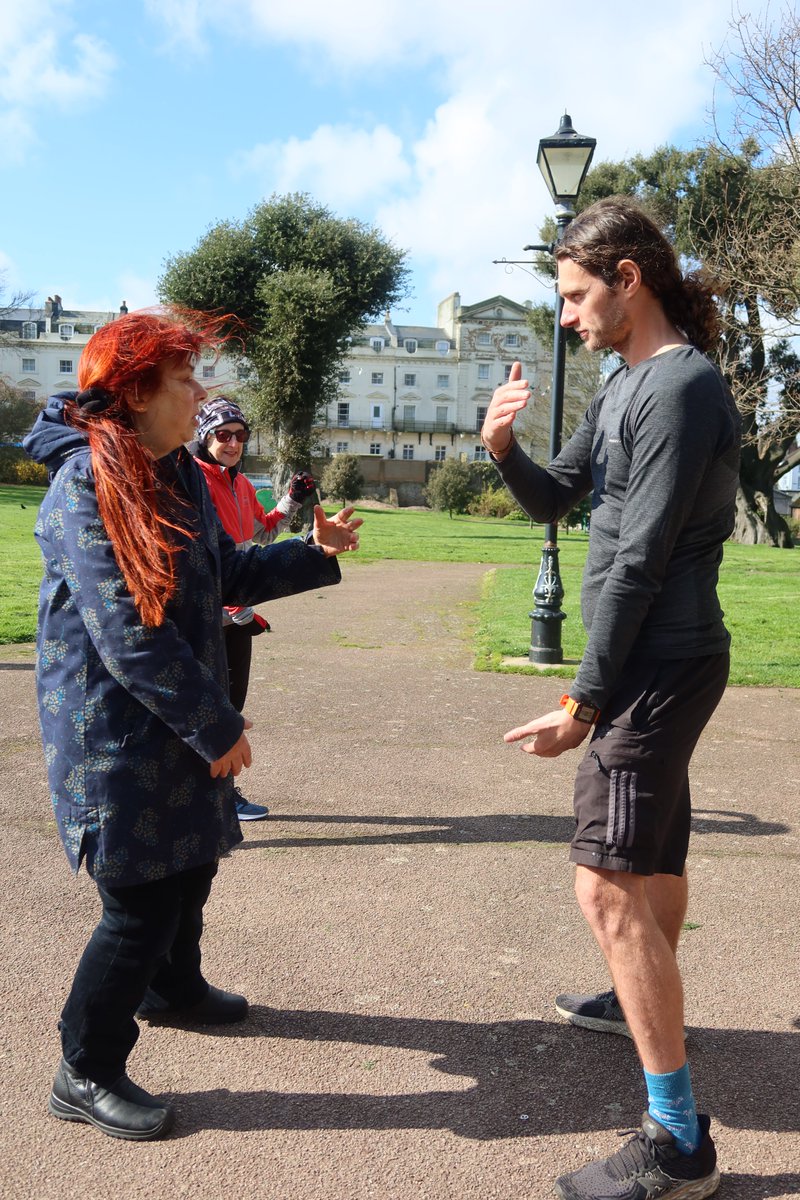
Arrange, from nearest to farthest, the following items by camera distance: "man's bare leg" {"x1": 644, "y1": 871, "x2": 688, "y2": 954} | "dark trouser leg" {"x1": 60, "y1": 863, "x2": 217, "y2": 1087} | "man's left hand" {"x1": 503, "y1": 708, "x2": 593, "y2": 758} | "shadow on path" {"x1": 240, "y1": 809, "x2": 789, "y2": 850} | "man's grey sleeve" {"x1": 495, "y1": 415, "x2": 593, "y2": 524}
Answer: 1. "man's left hand" {"x1": 503, "y1": 708, "x2": 593, "y2": 758}
2. "dark trouser leg" {"x1": 60, "y1": 863, "x2": 217, "y2": 1087}
3. "man's bare leg" {"x1": 644, "y1": 871, "x2": 688, "y2": 954}
4. "man's grey sleeve" {"x1": 495, "y1": 415, "x2": 593, "y2": 524}
5. "shadow on path" {"x1": 240, "y1": 809, "x2": 789, "y2": 850}

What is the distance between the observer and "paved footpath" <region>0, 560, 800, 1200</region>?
8.33 feet

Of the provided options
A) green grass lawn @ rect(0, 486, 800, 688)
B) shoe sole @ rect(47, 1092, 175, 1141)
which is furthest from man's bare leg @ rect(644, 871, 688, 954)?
green grass lawn @ rect(0, 486, 800, 688)

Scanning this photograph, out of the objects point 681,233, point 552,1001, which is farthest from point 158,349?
point 681,233

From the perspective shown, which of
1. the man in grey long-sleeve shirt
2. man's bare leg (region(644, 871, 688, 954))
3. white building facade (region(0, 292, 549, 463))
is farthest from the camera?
white building facade (region(0, 292, 549, 463))

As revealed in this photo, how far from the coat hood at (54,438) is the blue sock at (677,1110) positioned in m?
2.08

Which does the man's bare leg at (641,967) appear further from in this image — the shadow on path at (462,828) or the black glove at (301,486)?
the black glove at (301,486)

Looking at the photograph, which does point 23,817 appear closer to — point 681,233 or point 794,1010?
point 794,1010

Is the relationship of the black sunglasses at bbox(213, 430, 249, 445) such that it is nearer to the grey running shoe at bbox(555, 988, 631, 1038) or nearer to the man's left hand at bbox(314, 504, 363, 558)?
the man's left hand at bbox(314, 504, 363, 558)

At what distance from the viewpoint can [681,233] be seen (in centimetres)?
3394

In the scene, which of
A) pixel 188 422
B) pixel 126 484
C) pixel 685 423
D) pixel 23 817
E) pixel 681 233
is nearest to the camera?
pixel 685 423

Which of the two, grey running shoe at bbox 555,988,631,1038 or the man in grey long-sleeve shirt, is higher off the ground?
A: the man in grey long-sleeve shirt

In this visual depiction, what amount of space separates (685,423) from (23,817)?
3.86 metres

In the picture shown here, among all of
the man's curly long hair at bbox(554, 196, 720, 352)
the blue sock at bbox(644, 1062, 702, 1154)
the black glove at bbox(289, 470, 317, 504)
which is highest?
the man's curly long hair at bbox(554, 196, 720, 352)

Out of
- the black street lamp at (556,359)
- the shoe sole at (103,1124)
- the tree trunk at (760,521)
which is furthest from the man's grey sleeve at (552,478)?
the tree trunk at (760,521)
